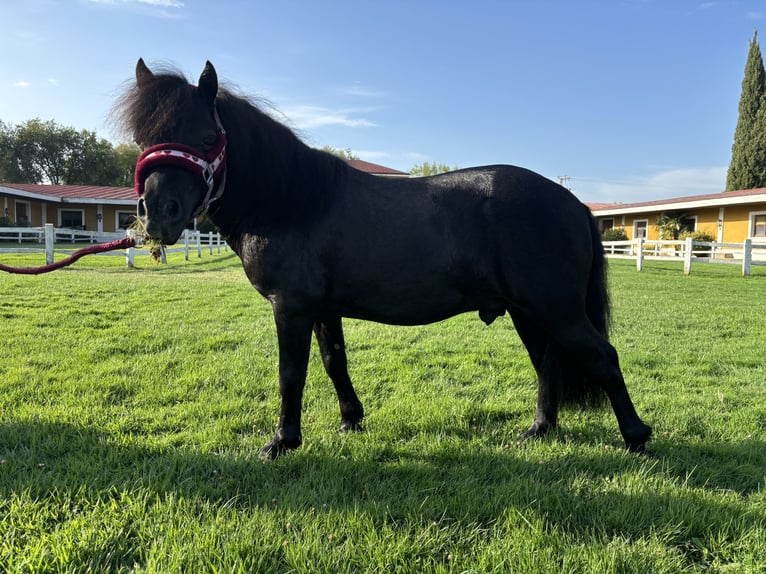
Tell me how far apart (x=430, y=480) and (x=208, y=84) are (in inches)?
92.3

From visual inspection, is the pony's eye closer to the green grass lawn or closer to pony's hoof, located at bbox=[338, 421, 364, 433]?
the green grass lawn

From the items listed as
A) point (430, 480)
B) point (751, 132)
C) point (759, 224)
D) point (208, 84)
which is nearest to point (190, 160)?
point (208, 84)

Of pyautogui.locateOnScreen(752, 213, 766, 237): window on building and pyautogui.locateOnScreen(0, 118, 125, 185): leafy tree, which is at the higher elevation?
pyautogui.locateOnScreen(0, 118, 125, 185): leafy tree

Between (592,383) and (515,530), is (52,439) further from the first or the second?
(592,383)

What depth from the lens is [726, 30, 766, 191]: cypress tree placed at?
112 ft

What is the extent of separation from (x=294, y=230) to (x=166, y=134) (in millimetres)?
792

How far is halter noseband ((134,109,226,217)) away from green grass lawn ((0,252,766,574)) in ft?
4.75

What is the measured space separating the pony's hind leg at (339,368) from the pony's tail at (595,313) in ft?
4.56

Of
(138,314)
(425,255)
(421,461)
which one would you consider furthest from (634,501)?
(138,314)

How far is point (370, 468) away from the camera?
96.1 inches

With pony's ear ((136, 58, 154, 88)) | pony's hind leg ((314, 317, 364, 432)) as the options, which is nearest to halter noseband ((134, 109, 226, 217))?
pony's ear ((136, 58, 154, 88))

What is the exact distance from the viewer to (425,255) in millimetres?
2553

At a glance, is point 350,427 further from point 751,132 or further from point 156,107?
point 751,132

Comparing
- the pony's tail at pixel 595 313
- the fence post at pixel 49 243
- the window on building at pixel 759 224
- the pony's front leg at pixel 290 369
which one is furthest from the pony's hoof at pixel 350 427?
the window on building at pixel 759 224
